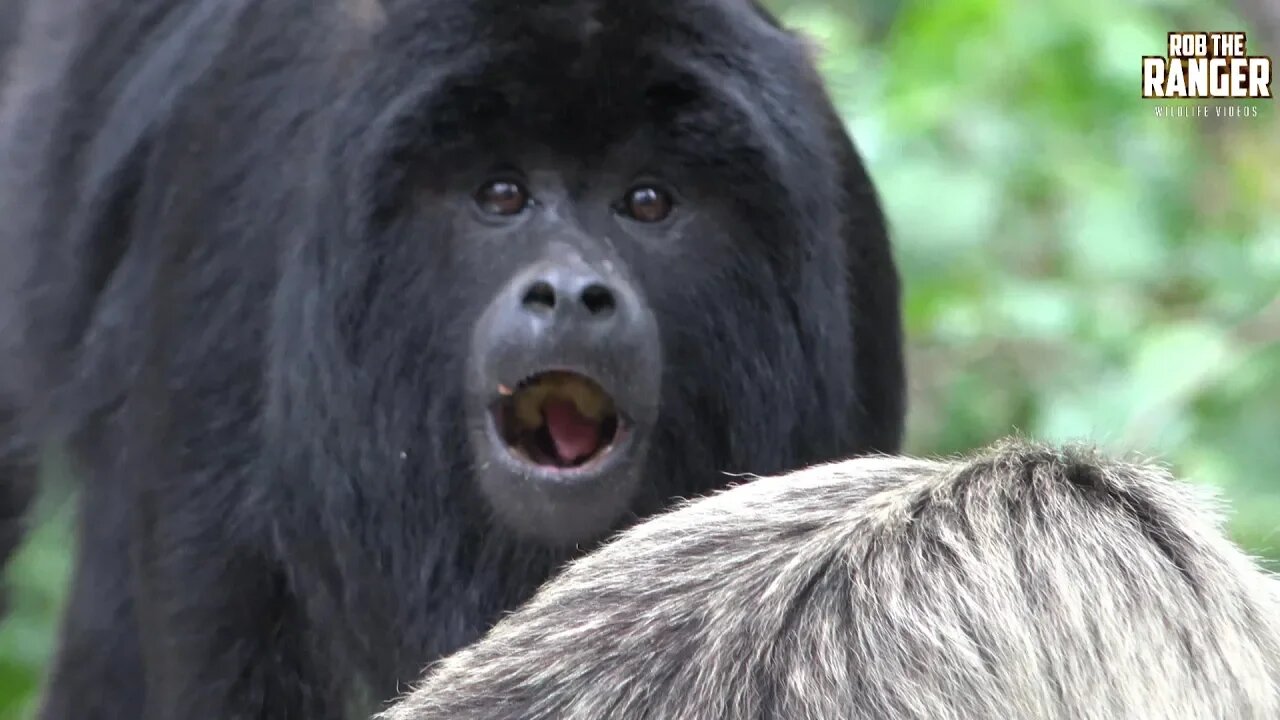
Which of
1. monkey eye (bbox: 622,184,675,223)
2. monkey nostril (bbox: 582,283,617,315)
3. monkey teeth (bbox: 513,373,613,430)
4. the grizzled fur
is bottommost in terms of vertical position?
the grizzled fur

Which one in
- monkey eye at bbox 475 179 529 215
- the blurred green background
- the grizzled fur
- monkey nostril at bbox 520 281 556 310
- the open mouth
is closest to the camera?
the grizzled fur

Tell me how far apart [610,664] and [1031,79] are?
4.13 metres

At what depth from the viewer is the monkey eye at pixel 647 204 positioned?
2984 millimetres

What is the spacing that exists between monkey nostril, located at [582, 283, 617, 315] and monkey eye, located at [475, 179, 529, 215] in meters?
0.30

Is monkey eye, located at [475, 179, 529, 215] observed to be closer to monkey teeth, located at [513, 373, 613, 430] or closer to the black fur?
the black fur

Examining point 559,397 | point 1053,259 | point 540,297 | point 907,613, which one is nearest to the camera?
point 907,613

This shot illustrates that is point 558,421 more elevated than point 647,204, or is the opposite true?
point 647,204

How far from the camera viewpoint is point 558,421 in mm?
2957

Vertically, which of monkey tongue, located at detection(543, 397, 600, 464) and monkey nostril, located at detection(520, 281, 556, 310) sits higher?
monkey nostril, located at detection(520, 281, 556, 310)

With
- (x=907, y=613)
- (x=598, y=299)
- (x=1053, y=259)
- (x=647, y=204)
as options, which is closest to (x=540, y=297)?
(x=598, y=299)

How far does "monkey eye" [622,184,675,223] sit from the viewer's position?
2984 millimetres

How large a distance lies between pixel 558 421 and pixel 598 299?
11.3 inches

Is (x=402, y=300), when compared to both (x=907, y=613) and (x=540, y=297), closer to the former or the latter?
(x=540, y=297)

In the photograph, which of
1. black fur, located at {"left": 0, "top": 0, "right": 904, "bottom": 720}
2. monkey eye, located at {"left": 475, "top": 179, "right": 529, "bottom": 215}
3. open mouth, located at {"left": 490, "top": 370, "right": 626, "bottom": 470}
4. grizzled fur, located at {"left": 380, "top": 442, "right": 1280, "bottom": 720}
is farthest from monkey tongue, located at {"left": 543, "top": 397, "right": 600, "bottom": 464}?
grizzled fur, located at {"left": 380, "top": 442, "right": 1280, "bottom": 720}
